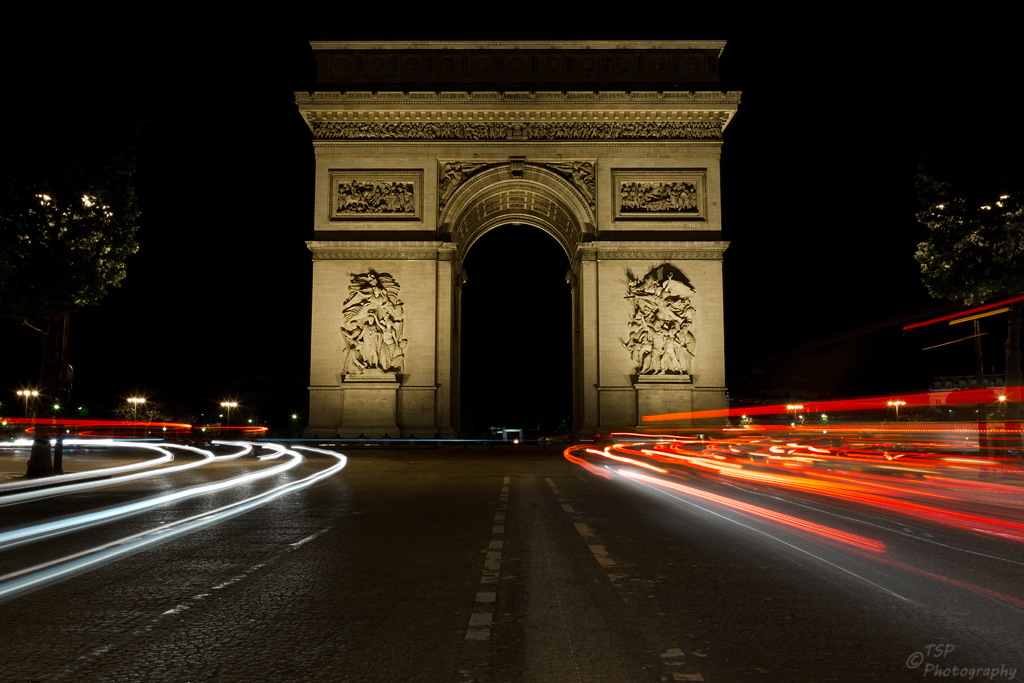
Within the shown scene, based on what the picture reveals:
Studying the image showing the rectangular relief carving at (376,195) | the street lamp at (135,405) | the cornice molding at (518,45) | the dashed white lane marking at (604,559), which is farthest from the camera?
the street lamp at (135,405)

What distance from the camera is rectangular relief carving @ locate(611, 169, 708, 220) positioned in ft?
106

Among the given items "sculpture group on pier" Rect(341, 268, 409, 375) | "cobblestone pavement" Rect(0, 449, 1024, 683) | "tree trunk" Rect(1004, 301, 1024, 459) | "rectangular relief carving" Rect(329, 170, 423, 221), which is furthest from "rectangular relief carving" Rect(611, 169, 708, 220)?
"cobblestone pavement" Rect(0, 449, 1024, 683)

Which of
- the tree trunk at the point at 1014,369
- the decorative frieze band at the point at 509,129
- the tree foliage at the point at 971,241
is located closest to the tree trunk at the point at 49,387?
the decorative frieze band at the point at 509,129

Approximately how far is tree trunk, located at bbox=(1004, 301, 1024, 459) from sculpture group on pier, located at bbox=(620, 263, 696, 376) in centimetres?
1072

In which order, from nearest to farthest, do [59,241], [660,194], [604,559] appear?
[604,559] < [59,241] < [660,194]

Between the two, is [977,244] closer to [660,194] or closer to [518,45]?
[660,194]

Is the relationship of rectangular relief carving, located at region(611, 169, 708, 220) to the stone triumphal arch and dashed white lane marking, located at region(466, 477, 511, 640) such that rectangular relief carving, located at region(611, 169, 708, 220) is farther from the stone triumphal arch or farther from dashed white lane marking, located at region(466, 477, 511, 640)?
dashed white lane marking, located at region(466, 477, 511, 640)

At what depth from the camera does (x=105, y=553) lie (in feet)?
23.7

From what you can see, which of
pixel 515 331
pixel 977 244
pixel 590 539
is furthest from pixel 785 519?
pixel 515 331

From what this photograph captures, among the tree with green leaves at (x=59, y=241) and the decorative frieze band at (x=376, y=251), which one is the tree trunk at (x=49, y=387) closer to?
the tree with green leaves at (x=59, y=241)

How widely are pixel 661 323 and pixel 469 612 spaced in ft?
89.4

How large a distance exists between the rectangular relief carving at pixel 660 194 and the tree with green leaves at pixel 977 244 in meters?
8.91

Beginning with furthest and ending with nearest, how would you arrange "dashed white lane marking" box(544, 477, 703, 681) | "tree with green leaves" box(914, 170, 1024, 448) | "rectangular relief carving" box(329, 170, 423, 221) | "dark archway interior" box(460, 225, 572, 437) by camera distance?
"dark archway interior" box(460, 225, 572, 437) < "rectangular relief carving" box(329, 170, 423, 221) < "tree with green leaves" box(914, 170, 1024, 448) < "dashed white lane marking" box(544, 477, 703, 681)

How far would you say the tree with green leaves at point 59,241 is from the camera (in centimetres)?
1484
